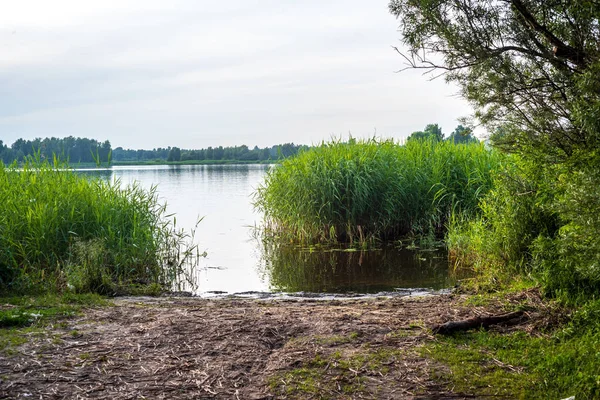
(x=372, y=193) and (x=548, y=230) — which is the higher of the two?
(x=372, y=193)

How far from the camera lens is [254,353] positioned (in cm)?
524

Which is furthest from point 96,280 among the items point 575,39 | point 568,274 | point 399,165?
point 399,165

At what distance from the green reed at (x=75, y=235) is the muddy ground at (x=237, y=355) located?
1.97 metres

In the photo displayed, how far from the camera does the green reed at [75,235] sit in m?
8.54

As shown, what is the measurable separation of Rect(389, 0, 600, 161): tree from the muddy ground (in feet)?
6.16

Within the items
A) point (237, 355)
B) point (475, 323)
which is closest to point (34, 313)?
point (237, 355)

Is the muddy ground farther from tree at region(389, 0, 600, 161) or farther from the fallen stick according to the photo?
tree at region(389, 0, 600, 161)

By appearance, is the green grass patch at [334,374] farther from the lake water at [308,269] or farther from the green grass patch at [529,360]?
the lake water at [308,269]

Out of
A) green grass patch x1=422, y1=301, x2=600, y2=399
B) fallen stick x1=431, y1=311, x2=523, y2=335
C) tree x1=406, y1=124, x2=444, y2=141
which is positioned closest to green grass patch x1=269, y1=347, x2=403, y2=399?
green grass patch x1=422, y1=301, x2=600, y2=399

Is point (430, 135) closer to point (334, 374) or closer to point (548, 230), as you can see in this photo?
point (548, 230)

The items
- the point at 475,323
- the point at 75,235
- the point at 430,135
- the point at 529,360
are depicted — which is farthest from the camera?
the point at 430,135

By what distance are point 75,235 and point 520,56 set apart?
272 inches

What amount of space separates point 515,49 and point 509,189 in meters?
2.29

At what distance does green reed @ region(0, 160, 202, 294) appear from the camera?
28.0ft
